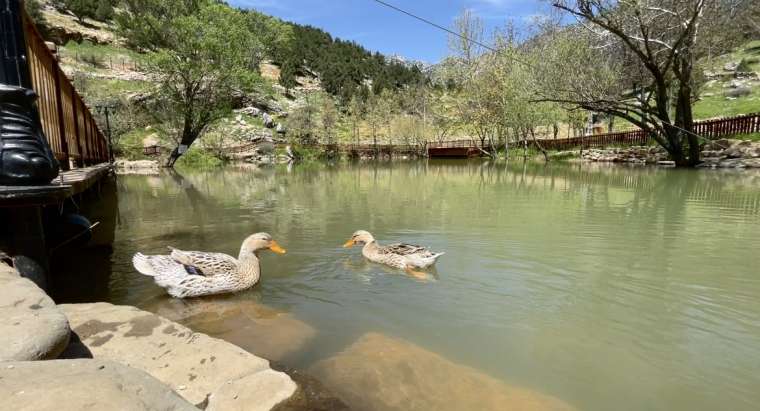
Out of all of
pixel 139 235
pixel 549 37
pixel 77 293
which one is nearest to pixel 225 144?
pixel 549 37

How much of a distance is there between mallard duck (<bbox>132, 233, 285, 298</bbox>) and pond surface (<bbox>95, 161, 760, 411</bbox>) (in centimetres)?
16

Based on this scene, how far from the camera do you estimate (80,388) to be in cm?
169

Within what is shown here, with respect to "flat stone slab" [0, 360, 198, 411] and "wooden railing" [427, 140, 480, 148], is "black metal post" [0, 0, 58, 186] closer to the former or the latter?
"flat stone slab" [0, 360, 198, 411]

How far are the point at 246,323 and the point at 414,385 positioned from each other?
2.23 meters

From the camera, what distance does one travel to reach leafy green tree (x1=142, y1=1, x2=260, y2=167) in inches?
1361

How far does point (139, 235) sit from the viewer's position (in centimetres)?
966

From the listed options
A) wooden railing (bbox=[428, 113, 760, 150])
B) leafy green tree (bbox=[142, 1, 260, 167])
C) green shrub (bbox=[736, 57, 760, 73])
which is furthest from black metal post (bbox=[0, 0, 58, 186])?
green shrub (bbox=[736, 57, 760, 73])

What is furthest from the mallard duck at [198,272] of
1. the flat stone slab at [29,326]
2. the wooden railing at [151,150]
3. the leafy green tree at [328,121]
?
the leafy green tree at [328,121]

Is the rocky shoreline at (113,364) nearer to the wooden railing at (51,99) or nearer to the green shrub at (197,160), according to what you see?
the wooden railing at (51,99)

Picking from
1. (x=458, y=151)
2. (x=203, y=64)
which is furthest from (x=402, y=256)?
(x=458, y=151)

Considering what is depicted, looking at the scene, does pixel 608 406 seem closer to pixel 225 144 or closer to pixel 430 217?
pixel 430 217

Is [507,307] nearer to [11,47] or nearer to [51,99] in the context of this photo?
[11,47]

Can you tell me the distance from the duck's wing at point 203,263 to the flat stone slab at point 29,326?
2782 millimetres

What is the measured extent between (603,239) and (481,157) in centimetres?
4426
